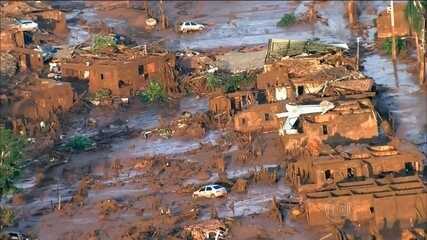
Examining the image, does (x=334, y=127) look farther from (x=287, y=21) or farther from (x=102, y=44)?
(x=287, y=21)

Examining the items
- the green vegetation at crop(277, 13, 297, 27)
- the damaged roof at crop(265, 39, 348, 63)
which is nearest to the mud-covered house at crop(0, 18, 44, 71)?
the damaged roof at crop(265, 39, 348, 63)

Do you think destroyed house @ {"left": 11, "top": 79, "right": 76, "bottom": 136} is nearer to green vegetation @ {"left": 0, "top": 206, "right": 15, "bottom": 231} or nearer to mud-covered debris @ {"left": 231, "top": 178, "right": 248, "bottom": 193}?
mud-covered debris @ {"left": 231, "top": 178, "right": 248, "bottom": 193}

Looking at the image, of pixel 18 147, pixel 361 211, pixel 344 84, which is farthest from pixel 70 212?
pixel 344 84

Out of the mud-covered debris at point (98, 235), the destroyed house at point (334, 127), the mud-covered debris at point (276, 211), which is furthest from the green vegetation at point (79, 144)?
the mud-covered debris at point (276, 211)

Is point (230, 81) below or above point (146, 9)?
above

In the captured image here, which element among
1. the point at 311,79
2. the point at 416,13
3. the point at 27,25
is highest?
the point at 416,13

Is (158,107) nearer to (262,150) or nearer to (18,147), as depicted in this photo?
(262,150)

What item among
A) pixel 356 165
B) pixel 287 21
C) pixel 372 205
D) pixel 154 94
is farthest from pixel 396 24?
pixel 372 205
